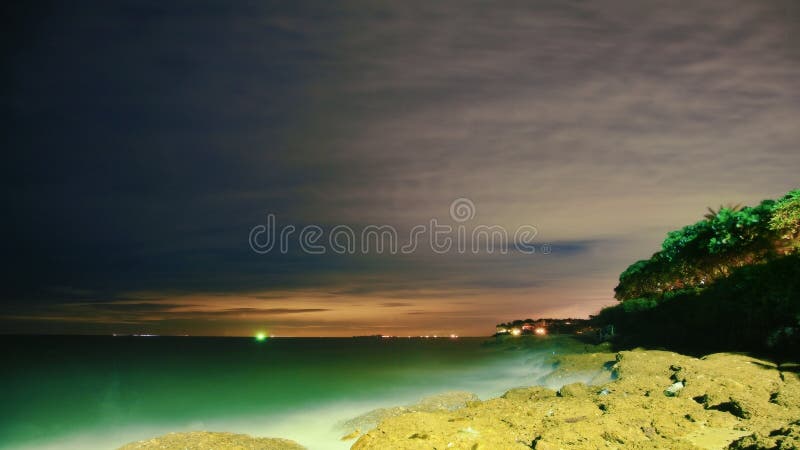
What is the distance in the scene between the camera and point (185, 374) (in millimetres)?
36781

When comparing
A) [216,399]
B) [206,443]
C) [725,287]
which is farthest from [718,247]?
[216,399]

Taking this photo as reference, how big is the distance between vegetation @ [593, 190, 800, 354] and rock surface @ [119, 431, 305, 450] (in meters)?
14.3

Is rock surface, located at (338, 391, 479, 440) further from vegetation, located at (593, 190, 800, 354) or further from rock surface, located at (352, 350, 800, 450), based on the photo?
vegetation, located at (593, 190, 800, 354)

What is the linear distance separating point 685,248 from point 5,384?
4766cm

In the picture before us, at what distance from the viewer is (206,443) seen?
9867 mm

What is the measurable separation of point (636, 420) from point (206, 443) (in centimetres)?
856

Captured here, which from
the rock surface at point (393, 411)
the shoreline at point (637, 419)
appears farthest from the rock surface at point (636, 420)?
the rock surface at point (393, 411)

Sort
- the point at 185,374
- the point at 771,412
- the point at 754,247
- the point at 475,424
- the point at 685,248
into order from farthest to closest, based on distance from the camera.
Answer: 1. the point at 185,374
2. the point at 685,248
3. the point at 754,247
4. the point at 771,412
5. the point at 475,424

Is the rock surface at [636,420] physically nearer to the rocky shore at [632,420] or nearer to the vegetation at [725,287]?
the rocky shore at [632,420]

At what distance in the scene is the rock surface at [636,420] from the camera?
6.25 metres

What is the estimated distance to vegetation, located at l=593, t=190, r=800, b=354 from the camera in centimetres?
1414

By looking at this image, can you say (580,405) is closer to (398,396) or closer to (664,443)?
(664,443)

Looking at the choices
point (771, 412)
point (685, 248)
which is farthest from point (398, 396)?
point (685, 248)

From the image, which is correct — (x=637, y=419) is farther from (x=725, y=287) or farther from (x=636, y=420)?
(x=725, y=287)
